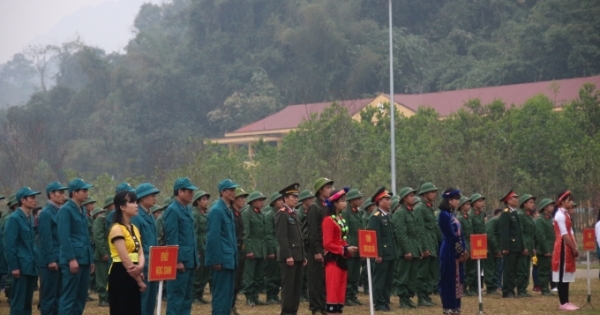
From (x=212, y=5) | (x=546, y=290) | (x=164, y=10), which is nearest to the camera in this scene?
(x=546, y=290)

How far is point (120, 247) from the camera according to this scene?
973 centimetres

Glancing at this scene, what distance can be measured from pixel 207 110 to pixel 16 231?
2760 inches

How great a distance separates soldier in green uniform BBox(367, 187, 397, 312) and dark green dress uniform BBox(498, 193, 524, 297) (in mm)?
2883

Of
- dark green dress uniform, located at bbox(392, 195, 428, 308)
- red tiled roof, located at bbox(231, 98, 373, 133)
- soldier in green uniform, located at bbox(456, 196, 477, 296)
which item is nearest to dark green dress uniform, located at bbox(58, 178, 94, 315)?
dark green dress uniform, located at bbox(392, 195, 428, 308)

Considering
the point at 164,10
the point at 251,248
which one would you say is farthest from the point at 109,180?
the point at 164,10

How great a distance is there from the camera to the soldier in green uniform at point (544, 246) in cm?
1878

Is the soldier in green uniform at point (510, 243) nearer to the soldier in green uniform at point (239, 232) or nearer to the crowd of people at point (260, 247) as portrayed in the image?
the crowd of people at point (260, 247)

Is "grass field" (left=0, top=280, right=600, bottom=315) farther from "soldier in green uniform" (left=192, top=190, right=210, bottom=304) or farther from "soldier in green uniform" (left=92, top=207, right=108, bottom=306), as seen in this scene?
"soldier in green uniform" (left=192, top=190, right=210, bottom=304)

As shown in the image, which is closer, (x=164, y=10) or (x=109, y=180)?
(x=109, y=180)

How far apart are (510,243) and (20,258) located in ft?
29.4

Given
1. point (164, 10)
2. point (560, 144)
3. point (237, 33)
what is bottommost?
point (560, 144)

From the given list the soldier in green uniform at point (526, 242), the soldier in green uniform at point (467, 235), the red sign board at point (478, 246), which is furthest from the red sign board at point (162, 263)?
the soldier in green uniform at point (526, 242)

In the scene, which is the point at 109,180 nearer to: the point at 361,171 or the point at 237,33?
the point at 361,171

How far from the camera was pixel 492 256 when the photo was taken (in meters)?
19.4
